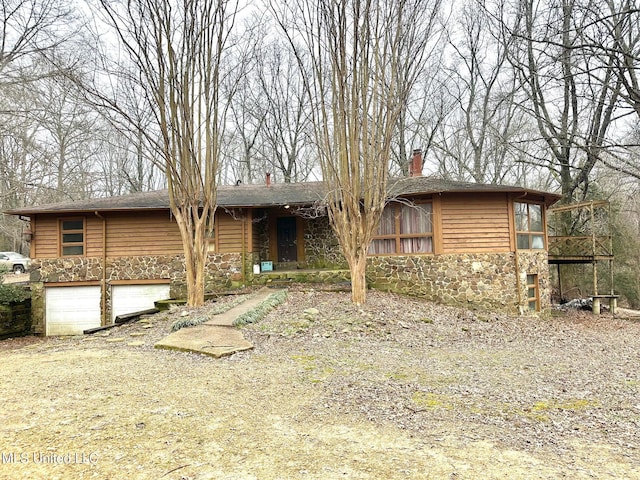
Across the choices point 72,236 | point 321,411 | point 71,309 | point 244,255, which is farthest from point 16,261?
point 321,411

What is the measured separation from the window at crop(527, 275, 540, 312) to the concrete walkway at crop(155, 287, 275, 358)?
349 inches

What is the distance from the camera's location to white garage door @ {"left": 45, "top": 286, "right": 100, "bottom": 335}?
12.7 metres

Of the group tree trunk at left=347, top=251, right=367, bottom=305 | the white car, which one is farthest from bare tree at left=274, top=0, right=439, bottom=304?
the white car

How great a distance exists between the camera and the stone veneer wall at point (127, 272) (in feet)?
41.7

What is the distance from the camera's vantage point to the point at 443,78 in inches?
823

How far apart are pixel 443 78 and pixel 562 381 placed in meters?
19.8

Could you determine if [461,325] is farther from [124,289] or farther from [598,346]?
[124,289]

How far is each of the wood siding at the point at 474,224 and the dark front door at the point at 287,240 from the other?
19.1 ft

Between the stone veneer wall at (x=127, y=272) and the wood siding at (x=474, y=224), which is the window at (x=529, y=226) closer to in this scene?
the wood siding at (x=474, y=224)

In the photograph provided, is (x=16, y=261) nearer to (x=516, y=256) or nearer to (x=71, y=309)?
(x=71, y=309)

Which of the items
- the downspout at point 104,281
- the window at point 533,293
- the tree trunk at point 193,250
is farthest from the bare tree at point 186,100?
the window at point 533,293

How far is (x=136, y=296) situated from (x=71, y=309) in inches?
83.7

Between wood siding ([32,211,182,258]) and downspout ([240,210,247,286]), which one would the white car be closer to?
wood siding ([32,211,182,258])

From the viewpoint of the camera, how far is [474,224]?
11281 mm
